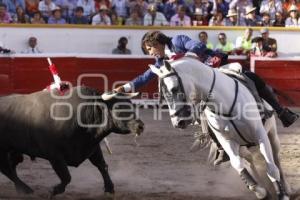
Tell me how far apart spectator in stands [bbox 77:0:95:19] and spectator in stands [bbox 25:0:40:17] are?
759 mm

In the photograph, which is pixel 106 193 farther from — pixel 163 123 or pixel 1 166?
pixel 163 123

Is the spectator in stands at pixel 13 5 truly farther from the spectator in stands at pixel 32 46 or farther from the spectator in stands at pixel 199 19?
the spectator in stands at pixel 199 19

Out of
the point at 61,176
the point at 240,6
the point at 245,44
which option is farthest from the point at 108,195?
the point at 240,6

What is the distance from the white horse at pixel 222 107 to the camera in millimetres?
4941

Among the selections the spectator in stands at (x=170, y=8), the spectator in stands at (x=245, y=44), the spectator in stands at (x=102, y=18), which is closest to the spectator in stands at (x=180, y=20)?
Answer: the spectator in stands at (x=170, y=8)

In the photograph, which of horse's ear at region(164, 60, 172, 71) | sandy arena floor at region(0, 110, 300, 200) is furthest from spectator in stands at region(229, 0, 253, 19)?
horse's ear at region(164, 60, 172, 71)

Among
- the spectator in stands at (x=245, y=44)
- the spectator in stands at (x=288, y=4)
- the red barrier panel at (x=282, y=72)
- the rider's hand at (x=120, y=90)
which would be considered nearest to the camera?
the rider's hand at (x=120, y=90)

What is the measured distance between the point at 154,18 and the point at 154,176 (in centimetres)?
683

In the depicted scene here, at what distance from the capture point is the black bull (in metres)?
5.88

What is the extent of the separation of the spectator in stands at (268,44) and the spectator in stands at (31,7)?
4.07 metres

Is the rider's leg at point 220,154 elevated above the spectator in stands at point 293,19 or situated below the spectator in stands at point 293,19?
below

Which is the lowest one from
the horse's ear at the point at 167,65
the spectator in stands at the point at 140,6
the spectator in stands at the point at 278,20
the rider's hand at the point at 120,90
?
the spectator in stands at the point at 278,20

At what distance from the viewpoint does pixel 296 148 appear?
340 inches

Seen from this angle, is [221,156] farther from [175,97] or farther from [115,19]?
[115,19]
